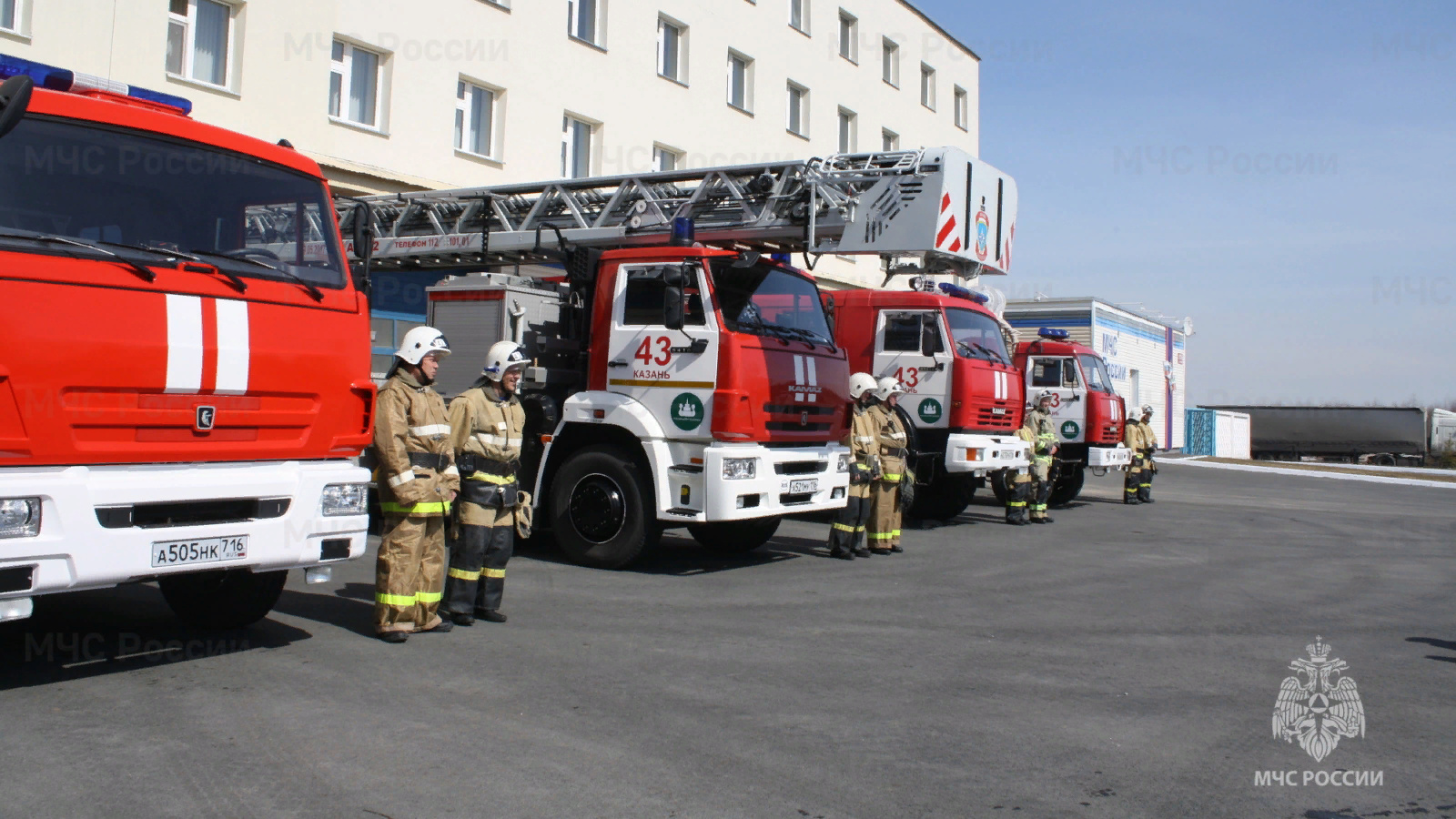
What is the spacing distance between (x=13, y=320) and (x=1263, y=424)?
188ft

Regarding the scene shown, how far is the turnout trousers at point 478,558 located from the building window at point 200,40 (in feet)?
38.2

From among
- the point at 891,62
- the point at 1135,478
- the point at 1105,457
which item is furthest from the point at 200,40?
the point at 891,62

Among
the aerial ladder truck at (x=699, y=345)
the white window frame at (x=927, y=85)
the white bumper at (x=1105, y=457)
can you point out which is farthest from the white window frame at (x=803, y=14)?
the aerial ladder truck at (x=699, y=345)

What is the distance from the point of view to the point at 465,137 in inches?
773

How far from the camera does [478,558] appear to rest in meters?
6.77

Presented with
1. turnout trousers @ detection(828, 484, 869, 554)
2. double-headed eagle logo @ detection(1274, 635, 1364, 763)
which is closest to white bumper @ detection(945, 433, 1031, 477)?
turnout trousers @ detection(828, 484, 869, 554)

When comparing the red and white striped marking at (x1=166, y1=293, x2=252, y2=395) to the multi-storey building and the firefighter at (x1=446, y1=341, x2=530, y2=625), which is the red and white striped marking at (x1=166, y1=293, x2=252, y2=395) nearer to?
the firefighter at (x1=446, y1=341, x2=530, y2=625)

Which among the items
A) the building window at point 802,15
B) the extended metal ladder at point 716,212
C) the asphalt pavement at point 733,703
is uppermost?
the building window at point 802,15

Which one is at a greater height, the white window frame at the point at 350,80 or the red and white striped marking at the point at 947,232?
the white window frame at the point at 350,80

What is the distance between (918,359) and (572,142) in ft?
36.7

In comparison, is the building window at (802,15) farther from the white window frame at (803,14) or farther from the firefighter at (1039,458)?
the firefighter at (1039,458)

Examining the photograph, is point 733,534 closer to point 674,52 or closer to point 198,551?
point 198,551

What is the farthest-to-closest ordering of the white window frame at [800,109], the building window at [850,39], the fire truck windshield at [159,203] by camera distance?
the building window at [850,39] → the white window frame at [800,109] → the fire truck windshield at [159,203]

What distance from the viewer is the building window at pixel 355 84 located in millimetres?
17500
